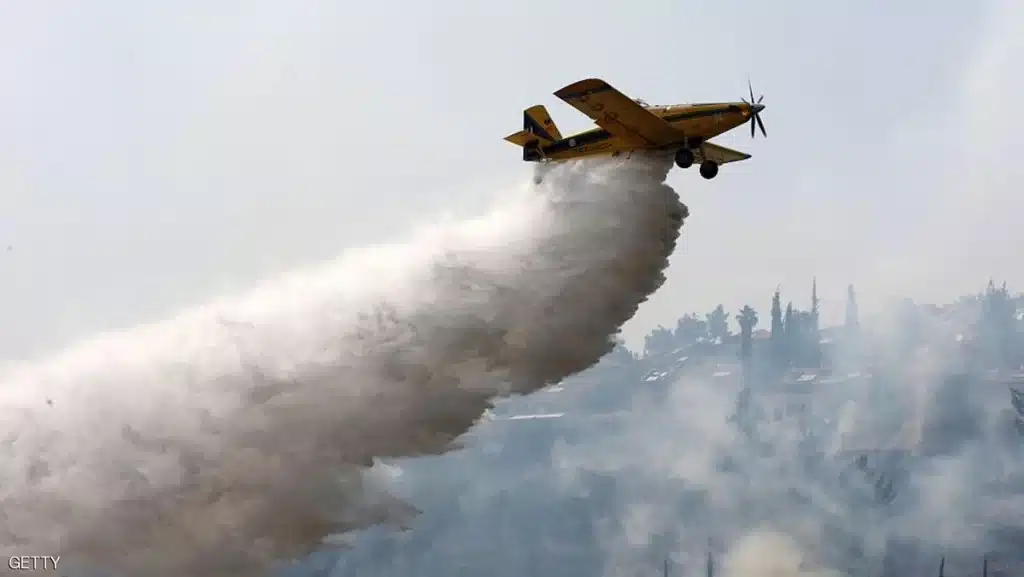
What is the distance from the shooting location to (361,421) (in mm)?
29672

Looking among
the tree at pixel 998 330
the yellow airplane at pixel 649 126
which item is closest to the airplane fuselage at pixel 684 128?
the yellow airplane at pixel 649 126

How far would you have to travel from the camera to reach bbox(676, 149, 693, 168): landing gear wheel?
33.7 meters

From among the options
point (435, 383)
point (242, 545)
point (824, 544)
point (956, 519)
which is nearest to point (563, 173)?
point (435, 383)

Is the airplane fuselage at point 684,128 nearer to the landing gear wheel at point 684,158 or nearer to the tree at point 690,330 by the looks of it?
the landing gear wheel at point 684,158

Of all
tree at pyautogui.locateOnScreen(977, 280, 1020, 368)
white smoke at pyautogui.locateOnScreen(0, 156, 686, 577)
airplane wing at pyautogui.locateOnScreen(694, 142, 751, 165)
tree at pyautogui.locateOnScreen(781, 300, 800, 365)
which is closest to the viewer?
white smoke at pyautogui.locateOnScreen(0, 156, 686, 577)

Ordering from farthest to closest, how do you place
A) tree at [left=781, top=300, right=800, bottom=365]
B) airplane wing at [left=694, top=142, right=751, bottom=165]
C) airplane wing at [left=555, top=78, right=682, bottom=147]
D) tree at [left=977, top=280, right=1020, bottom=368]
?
tree at [left=781, top=300, right=800, bottom=365], tree at [left=977, top=280, right=1020, bottom=368], airplane wing at [left=694, top=142, right=751, bottom=165], airplane wing at [left=555, top=78, right=682, bottom=147]

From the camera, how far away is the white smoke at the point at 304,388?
94.8ft

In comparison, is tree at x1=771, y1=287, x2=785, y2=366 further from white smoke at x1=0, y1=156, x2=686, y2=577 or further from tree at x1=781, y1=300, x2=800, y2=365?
white smoke at x1=0, y1=156, x2=686, y2=577

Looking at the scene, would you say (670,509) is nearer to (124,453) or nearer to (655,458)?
(655,458)

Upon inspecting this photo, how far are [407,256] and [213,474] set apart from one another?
26.2 ft

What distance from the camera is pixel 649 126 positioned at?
33562 mm

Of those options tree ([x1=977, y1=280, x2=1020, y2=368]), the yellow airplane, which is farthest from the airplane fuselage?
tree ([x1=977, y1=280, x2=1020, y2=368])

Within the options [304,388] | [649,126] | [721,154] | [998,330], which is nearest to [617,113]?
[649,126]

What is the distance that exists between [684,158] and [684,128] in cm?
91
